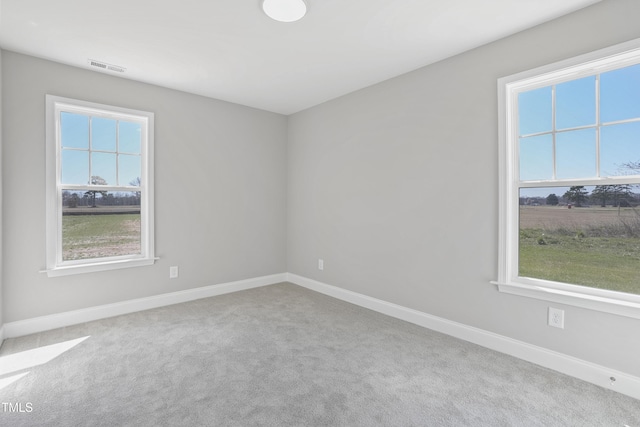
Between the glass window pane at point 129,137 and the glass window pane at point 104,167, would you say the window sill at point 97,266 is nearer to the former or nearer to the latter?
the glass window pane at point 104,167

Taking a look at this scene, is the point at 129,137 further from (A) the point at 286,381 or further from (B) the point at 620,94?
(B) the point at 620,94

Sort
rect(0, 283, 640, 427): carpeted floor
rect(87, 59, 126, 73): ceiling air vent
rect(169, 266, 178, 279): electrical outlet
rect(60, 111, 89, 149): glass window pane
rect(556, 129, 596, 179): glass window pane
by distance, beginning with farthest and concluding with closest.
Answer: rect(169, 266, 178, 279): electrical outlet < rect(60, 111, 89, 149): glass window pane < rect(87, 59, 126, 73): ceiling air vent < rect(556, 129, 596, 179): glass window pane < rect(0, 283, 640, 427): carpeted floor

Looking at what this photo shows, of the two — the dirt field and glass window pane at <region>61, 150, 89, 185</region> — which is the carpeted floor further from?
A: glass window pane at <region>61, 150, 89, 185</region>

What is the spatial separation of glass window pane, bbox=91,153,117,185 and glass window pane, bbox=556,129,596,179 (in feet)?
13.6

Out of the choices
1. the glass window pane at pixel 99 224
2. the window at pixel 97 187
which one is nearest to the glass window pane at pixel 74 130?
the window at pixel 97 187

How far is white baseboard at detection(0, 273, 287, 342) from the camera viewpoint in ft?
9.05

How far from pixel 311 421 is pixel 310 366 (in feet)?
1.85

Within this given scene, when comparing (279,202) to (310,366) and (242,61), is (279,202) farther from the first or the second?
(310,366)

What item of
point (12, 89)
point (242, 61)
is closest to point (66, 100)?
point (12, 89)

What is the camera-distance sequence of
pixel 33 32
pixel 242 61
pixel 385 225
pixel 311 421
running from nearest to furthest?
pixel 311 421, pixel 33 32, pixel 242 61, pixel 385 225

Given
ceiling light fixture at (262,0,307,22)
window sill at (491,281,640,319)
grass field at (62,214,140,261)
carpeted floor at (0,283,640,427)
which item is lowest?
carpeted floor at (0,283,640,427)

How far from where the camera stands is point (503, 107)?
8.04 ft

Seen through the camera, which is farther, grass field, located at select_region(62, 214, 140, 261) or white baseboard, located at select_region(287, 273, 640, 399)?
grass field, located at select_region(62, 214, 140, 261)

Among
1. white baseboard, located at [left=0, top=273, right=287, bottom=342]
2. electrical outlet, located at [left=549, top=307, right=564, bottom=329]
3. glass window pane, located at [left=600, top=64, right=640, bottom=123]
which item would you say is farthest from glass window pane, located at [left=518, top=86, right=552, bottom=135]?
white baseboard, located at [left=0, top=273, right=287, bottom=342]
